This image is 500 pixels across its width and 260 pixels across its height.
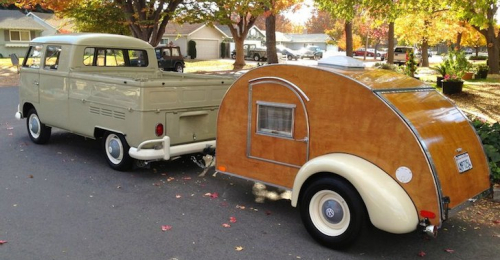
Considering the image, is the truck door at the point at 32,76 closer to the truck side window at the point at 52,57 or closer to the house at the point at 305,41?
the truck side window at the point at 52,57

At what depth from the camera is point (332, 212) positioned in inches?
172

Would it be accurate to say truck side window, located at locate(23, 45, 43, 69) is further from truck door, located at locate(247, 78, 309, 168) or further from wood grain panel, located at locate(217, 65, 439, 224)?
truck door, located at locate(247, 78, 309, 168)

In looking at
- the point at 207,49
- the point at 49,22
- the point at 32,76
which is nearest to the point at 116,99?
the point at 32,76

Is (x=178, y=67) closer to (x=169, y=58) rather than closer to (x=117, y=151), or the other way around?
(x=169, y=58)

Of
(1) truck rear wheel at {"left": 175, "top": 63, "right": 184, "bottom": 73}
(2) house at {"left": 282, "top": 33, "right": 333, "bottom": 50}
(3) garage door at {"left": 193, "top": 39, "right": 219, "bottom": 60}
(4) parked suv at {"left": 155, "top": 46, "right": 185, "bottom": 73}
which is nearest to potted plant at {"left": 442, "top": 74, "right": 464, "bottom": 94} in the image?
(4) parked suv at {"left": 155, "top": 46, "right": 185, "bottom": 73}

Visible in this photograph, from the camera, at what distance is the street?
4281mm

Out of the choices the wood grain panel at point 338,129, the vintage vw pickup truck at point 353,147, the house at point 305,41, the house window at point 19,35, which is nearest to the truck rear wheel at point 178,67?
the house window at point 19,35

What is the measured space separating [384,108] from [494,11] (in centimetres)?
2141

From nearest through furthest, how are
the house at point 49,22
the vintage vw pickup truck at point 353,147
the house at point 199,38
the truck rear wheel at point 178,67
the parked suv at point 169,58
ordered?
the vintage vw pickup truck at point 353,147 < the parked suv at point 169,58 < the truck rear wheel at point 178,67 < the house at point 49,22 < the house at point 199,38

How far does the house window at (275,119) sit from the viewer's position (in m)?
4.86

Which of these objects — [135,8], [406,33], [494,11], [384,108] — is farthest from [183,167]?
[406,33]

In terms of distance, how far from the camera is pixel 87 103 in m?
7.25

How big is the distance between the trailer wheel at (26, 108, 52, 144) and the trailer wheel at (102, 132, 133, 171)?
220 cm

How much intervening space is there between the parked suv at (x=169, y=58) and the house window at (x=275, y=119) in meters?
25.7
